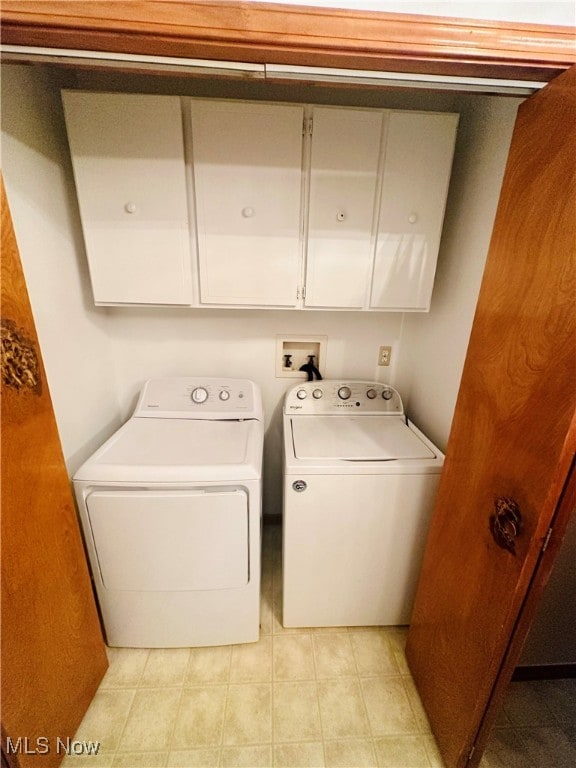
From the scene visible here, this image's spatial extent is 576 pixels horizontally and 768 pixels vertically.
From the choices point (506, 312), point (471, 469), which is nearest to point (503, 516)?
point (471, 469)

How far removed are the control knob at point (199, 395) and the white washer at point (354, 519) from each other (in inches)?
19.1

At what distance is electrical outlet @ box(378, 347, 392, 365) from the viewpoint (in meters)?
1.87

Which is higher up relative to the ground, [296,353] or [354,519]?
[296,353]

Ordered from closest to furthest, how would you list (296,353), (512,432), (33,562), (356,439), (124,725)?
1. (512,432)
2. (33,562)
3. (124,725)
4. (356,439)
5. (296,353)

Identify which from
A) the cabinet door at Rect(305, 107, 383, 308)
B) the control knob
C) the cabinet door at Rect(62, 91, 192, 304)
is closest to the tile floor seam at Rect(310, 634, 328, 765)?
the control knob

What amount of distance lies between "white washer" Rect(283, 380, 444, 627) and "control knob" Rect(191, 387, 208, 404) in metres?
0.49

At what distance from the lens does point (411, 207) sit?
1344 mm

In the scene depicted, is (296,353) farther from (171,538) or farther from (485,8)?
(485,8)

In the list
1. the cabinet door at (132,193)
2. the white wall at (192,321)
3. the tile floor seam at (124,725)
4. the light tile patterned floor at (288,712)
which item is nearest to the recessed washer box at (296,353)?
the white wall at (192,321)

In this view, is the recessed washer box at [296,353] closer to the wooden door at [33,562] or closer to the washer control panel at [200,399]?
the washer control panel at [200,399]

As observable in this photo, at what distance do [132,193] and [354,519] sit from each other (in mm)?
1669

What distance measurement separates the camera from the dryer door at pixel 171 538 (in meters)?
1.18

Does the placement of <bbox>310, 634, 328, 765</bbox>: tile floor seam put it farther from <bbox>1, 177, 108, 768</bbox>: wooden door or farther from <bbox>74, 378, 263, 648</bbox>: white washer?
<bbox>1, 177, 108, 768</bbox>: wooden door

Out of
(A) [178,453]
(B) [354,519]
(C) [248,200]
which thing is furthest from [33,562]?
(C) [248,200]
